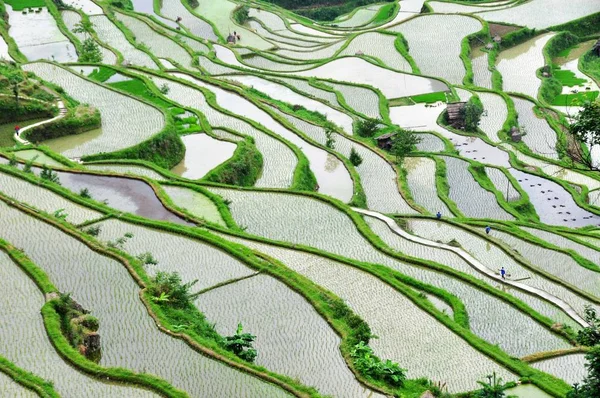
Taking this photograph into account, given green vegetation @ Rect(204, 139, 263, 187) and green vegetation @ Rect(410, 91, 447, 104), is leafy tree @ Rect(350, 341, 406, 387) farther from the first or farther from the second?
green vegetation @ Rect(410, 91, 447, 104)

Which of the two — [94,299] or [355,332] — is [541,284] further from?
[94,299]

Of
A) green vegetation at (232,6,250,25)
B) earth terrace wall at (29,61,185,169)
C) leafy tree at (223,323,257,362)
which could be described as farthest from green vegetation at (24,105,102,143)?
green vegetation at (232,6,250,25)

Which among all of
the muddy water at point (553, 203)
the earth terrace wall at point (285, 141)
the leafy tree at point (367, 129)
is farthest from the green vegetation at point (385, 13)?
the muddy water at point (553, 203)

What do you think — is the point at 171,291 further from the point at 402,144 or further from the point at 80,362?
the point at 402,144

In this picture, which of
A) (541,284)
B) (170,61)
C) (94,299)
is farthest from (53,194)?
(170,61)

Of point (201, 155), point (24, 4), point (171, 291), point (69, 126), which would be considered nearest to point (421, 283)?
point (171, 291)

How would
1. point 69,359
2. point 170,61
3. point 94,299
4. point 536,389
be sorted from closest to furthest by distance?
point 69,359 < point 536,389 < point 94,299 < point 170,61
